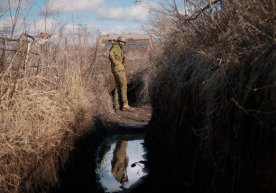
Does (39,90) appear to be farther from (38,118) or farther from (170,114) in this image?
(170,114)

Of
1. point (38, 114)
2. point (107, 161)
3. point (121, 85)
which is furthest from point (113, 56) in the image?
point (38, 114)

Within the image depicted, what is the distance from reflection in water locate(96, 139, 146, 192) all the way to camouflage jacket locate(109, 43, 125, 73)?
3445 mm

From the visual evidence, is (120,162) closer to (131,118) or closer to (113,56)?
(131,118)

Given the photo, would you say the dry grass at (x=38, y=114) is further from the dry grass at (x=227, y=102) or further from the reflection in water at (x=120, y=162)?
the dry grass at (x=227, y=102)

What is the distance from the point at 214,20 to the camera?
5645mm

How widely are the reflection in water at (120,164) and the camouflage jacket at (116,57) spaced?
11.3 feet

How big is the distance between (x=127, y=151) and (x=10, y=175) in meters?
4.98

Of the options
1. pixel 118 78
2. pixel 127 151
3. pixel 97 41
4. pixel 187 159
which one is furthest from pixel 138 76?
pixel 187 159

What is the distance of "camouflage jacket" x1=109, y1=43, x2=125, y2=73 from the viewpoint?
45.4ft

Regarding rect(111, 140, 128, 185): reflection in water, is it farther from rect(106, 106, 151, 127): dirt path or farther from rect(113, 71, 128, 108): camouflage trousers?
rect(113, 71, 128, 108): camouflage trousers

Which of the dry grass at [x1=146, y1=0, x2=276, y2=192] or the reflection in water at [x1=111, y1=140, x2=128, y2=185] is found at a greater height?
the dry grass at [x1=146, y1=0, x2=276, y2=192]

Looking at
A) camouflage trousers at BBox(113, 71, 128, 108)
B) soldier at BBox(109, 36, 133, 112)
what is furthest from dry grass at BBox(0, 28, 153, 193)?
camouflage trousers at BBox(113, 71, 128, 108)

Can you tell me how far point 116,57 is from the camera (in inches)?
553

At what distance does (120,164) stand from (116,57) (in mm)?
5720
